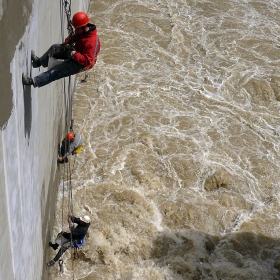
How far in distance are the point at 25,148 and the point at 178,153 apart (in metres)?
5.91

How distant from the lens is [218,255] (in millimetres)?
7297

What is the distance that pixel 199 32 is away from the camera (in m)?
14.7

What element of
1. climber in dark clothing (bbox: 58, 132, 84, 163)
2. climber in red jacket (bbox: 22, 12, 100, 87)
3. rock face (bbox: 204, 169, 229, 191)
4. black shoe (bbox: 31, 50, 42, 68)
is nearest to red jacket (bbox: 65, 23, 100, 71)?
climber in red jacket (bbox: 22, 12, 100, 87)

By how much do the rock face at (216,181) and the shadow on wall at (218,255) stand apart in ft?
4.08

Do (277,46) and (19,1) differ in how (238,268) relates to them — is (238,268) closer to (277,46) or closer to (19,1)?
(19,1)

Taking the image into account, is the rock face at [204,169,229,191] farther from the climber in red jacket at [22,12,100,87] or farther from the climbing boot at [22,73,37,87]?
the climbing boot at [22,73,37,87]

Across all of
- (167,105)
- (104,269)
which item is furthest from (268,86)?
(104,269)

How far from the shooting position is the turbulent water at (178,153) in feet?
23.6

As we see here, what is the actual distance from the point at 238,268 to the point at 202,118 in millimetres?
4496

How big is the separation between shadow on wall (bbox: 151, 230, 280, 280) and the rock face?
49.0 inches

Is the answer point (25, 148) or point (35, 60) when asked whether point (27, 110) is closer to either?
point (25, 148)

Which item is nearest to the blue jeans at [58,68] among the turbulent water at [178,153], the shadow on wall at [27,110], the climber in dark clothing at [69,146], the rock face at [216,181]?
the shadow on wall at [27,110]

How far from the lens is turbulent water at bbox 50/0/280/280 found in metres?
7.20

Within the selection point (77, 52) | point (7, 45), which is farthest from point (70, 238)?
point (7, 45)
